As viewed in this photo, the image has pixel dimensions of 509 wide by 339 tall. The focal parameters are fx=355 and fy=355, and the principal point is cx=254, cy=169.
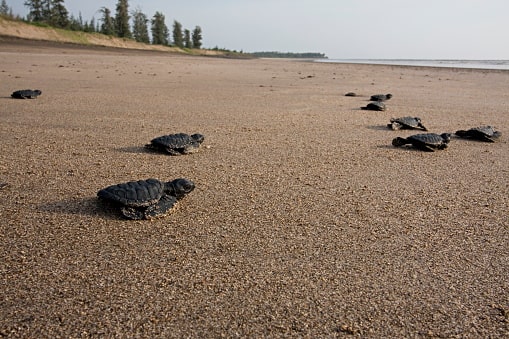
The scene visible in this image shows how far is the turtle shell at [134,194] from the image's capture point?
2508 mm

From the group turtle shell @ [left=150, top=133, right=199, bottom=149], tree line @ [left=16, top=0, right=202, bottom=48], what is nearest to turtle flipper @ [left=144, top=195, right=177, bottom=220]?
turtle shell @ [left=150, top=133, right=199, bottom=149]

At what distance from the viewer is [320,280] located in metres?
1.93

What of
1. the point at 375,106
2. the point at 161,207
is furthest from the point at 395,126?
the point at 161,207

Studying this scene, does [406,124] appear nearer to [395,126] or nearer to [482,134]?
[395,126]

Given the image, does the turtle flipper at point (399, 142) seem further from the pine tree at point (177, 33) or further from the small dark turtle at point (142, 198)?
the pine tree at point (177, 33)

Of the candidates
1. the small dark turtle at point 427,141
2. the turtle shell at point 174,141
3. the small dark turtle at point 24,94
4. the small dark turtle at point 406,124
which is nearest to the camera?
the turtle shell at point 174,141

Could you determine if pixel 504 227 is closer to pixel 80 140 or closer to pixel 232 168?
pixel 232 168

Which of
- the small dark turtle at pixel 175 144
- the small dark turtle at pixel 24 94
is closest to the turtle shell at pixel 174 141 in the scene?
the small dark turtle at pixel 175 144

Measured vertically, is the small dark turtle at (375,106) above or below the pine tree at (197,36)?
below

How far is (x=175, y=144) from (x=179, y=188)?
1.28 meters

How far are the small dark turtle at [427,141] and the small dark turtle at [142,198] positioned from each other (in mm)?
3234

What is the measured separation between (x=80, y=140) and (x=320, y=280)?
3.73 meters

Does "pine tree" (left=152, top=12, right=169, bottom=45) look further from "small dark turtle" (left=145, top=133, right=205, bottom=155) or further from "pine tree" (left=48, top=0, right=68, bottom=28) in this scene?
"small dark turtle" (left=145, top=133, right=205, bottom=155)

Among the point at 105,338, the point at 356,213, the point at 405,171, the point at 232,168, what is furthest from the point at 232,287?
the point at 405,171
